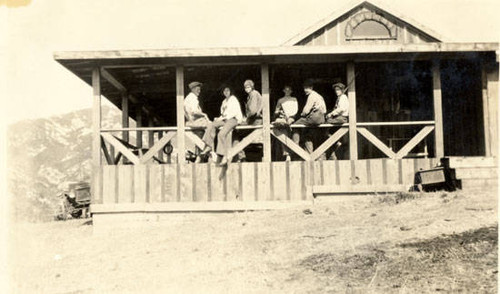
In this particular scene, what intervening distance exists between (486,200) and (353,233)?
2.54m

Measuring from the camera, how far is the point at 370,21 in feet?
50.3

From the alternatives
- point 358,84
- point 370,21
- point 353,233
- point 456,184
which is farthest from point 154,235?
point 370,21

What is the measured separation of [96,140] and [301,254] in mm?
6026

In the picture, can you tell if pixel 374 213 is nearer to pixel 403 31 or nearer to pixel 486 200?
pixel 486 200

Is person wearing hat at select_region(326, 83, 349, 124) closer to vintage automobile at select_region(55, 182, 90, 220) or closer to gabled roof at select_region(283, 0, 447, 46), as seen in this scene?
gabled roof at select_region(283, 0, 447, 46)

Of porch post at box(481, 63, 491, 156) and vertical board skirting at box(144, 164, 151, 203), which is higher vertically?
porch post at box(481, 63, 491, 156)

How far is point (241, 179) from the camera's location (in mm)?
11953

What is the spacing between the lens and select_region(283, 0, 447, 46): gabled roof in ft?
49.6

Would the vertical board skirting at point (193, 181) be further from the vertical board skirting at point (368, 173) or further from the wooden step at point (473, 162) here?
the wooden step at point (473, 162)

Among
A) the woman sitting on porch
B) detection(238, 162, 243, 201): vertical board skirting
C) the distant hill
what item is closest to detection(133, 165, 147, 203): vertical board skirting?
the woman sitting on porch

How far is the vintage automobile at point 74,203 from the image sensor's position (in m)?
20.3

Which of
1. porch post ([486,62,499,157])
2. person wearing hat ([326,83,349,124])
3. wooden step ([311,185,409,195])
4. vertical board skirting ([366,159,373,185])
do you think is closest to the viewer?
wooden step ([311,185,409,195])

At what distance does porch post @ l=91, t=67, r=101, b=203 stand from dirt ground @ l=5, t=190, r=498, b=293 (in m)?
1.15

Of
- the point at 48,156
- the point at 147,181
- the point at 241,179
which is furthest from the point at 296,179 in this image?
the point at 48,156
